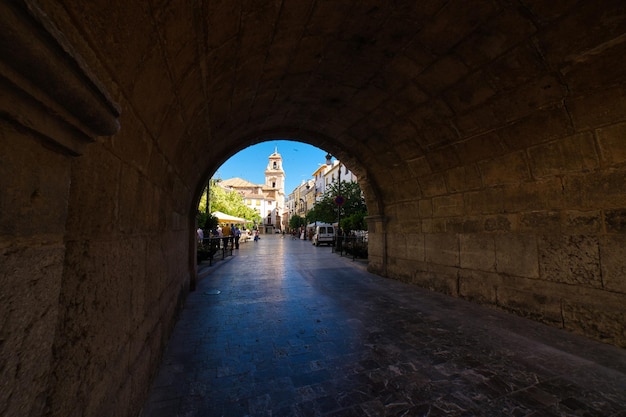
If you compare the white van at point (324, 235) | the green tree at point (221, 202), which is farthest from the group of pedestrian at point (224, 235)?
the white van at point (324, 235)

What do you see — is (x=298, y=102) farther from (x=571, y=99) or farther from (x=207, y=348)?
(x=207, y=348)

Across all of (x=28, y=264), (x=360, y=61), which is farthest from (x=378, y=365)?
(x=360, y=61)

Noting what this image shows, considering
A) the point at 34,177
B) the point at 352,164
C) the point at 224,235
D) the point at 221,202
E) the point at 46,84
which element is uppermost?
the point at 221,202

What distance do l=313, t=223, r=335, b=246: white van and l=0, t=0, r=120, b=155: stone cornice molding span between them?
22776 millimetres

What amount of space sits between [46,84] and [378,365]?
3.31m

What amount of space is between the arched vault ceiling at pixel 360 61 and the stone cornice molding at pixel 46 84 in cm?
28

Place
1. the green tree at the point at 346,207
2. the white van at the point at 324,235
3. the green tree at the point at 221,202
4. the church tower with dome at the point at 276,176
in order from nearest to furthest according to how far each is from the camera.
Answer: the green tree at the point at 346,207, the white van at the point at 324,235, the green tree at the point at 221,202, the church tower with dome at the point at 276,176

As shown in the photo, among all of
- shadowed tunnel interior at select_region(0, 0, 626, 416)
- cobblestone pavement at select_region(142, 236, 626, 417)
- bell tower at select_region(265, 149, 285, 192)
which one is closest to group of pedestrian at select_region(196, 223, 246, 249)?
shadowed tunnel interior at select_region(0, 0, 626, 416)

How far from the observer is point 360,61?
4281 mm

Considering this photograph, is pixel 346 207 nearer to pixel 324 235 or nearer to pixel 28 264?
pixel 324 235

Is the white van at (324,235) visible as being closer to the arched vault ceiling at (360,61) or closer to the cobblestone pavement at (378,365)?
the arched vault ceiling at (360,61)

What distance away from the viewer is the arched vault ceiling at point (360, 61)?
1732 millimetres

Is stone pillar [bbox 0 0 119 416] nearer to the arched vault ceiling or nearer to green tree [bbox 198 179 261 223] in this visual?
the arched vault ceiling

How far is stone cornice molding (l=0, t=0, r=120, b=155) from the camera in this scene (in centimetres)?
70
